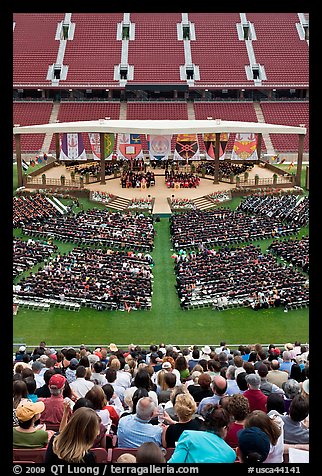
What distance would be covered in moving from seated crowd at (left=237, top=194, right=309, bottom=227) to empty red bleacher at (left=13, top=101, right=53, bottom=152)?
2351cm

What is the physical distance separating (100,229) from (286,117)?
32.0m

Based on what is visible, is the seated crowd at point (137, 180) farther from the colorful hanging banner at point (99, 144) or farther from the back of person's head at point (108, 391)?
the back of person's head at point (108, 391)

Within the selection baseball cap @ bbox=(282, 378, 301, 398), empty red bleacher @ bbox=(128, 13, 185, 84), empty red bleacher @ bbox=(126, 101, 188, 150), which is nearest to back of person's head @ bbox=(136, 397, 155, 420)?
baseball cap @ bbox=(282, 378, 301, 398)

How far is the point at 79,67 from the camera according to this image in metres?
60.6

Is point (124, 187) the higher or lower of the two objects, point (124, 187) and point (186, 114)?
the lower

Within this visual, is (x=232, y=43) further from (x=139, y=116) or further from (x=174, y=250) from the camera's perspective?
(x=174, y=250)

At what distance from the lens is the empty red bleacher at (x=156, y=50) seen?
59.8 meters

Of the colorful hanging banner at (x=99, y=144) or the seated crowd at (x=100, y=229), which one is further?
the colorful hanging banner at (x=99, y=144)

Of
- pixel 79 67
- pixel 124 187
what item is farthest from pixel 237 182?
pixel 79 67

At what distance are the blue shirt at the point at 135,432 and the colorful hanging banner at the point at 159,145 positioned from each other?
3430cm

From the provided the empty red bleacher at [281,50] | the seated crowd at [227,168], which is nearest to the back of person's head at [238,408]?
the seated crowd at [227,168]

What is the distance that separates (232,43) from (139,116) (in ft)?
47.2

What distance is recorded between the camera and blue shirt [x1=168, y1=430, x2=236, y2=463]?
6.02 metres

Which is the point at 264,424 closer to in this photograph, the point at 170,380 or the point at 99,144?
the point at 170,380
